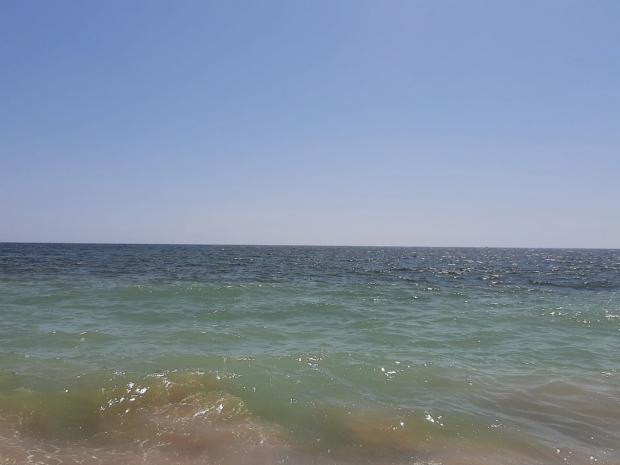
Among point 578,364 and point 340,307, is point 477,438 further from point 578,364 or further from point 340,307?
point 340,307

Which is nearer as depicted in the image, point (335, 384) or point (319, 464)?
point (319, 464)

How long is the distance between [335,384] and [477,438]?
253 centimetres

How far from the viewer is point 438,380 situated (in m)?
7.81

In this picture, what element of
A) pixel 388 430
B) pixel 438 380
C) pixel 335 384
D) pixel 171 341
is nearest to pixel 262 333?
pixel 171 341

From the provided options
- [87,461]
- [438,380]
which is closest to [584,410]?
[438,380]

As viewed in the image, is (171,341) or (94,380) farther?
(171,341)

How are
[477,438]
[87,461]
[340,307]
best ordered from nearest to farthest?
1. [87,461]
2. [477,438]
3. [340,307]

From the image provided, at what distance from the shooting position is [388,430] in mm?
5707

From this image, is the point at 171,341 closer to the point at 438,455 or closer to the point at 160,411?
the point at 160,411

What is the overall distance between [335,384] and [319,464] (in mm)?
2614

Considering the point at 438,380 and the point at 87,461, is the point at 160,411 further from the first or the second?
the point at 438,380

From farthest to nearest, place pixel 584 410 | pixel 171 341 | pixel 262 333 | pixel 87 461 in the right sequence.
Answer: pixel 262 333 < pixel 171 341 < pixel 584 410 < pixel 87 461

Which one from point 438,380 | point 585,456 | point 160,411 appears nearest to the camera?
point 585,456

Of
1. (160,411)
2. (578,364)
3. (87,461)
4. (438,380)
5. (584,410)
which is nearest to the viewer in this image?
(87,461)
